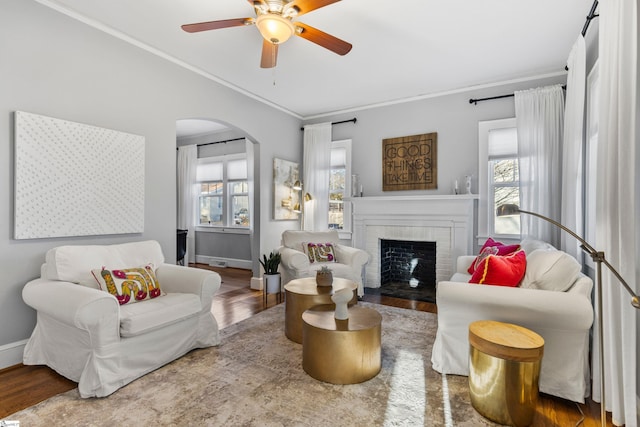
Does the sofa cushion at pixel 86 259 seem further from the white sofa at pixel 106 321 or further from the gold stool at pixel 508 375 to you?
the gold stool at pixel 508 375

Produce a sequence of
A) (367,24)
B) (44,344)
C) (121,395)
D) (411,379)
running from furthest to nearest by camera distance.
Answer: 1. (367,24)
2. (44,344)
3. (411,379)
4. (121,395)

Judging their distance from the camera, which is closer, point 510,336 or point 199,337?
point 510,336

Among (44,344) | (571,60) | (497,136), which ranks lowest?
(44,344)

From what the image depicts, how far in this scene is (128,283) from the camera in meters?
2.53

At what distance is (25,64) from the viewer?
8.32 ft

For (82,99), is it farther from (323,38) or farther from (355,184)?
(355,184)

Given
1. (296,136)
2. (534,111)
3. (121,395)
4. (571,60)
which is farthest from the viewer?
(296,136)

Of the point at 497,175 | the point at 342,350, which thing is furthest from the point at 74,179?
the point at 497,175

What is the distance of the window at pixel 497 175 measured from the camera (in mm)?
4262

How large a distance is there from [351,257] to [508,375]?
2.64 metres

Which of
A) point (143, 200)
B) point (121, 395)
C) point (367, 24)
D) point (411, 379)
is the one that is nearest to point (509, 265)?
point (411, 379)

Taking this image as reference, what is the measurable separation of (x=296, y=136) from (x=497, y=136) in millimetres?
3105

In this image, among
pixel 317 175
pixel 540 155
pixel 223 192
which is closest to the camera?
pixel 540 155

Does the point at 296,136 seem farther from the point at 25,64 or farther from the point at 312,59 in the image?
the point at 25,64
